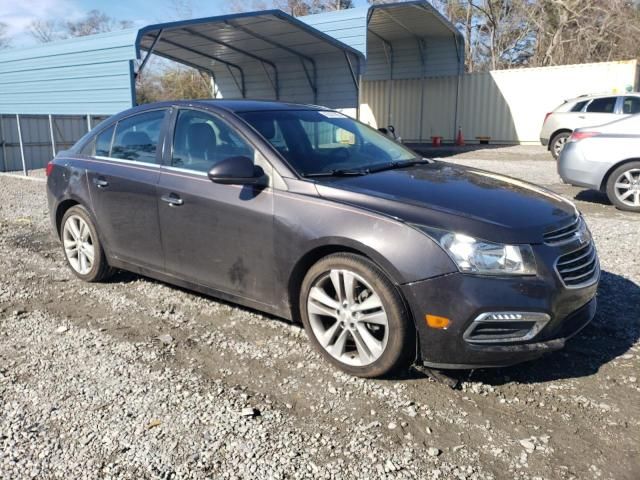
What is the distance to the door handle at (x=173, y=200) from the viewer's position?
4048 mm

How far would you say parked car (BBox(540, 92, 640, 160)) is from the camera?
1361 centimetres

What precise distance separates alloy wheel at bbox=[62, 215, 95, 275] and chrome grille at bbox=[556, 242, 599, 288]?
12.8ft

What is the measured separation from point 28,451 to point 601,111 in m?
15.0

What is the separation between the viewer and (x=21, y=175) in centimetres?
1446

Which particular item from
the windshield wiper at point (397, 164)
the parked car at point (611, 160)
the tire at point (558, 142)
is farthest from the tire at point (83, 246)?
the tire at point (558, 142)

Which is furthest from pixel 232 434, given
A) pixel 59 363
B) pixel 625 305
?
pixel 625 305

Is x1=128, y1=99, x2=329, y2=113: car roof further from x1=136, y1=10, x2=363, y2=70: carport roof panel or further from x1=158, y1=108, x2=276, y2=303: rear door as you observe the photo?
x1=136, y1=10, x2=363, y2=70: carport roof panel

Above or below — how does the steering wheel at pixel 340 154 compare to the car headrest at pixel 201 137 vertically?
below

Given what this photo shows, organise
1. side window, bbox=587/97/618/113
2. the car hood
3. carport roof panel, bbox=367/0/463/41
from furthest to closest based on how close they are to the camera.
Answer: carport roof panel, bbox=367/0/463/41
side window, bbox=587/97/618/113
the car hood

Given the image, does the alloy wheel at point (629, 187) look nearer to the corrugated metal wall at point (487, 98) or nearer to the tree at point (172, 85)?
the corrugated metal wall at point (487, 98)

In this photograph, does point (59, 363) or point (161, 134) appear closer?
point (59, 363)

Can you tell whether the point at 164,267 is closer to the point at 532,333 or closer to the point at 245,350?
the point at 245,350

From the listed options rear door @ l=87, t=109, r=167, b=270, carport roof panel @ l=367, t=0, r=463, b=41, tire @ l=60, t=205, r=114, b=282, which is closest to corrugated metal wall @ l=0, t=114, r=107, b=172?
carport roof panel @ l=367, t=0, r=463, b=41

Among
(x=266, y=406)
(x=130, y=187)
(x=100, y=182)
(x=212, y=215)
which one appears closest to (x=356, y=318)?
(x=266, y=406)
